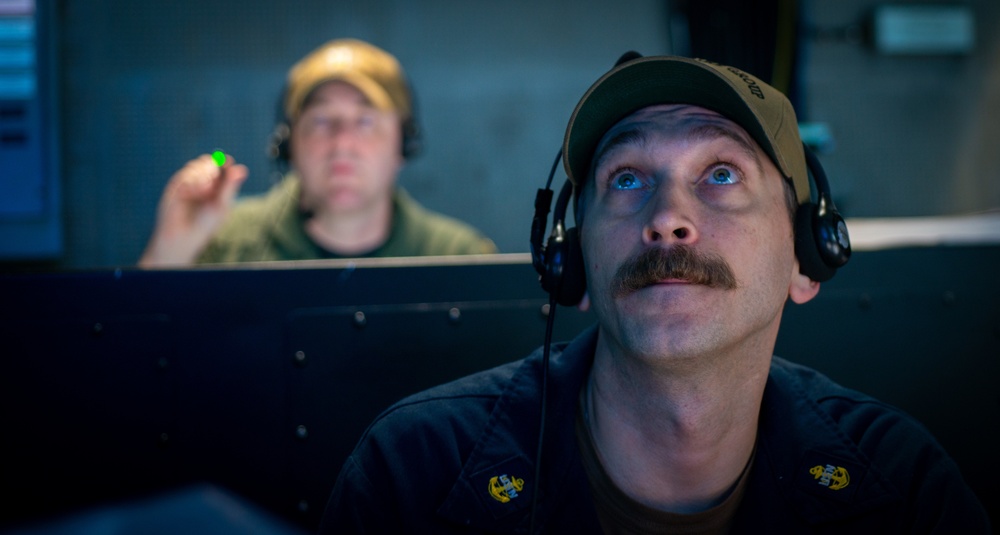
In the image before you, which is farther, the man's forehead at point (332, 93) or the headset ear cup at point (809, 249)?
the man's forehead at point (332, 93)

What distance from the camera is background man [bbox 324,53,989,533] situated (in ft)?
3.64

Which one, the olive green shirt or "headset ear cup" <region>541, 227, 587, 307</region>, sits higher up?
"headset ear cup" <region>541, 227, 587, 307</region>

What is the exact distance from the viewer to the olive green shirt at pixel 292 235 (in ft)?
9.06

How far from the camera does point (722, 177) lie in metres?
1.20

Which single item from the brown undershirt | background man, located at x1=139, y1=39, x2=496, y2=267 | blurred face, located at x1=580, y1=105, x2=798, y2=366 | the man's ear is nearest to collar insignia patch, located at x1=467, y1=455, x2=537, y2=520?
the brown undershirt

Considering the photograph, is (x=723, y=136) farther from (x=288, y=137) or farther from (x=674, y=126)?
(x=288, y=137)

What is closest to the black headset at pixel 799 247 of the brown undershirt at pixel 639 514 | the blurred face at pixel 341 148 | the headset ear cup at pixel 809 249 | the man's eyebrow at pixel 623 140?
the headset ear cup at pixel 809 249

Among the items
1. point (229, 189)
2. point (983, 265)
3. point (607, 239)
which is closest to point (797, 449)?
point (607, 239)

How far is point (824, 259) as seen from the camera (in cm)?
116

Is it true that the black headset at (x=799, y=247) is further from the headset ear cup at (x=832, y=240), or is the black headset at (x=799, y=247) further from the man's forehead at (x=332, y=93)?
the man's forehead at (x=332, y=93)

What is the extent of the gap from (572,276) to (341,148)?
1.66 m

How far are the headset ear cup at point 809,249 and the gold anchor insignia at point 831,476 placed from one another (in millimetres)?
268

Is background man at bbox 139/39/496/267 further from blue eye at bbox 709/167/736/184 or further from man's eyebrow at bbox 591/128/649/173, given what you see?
blue eye at bbox 709/167/736/184

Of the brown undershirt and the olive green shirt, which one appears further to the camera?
the olive green shirt
